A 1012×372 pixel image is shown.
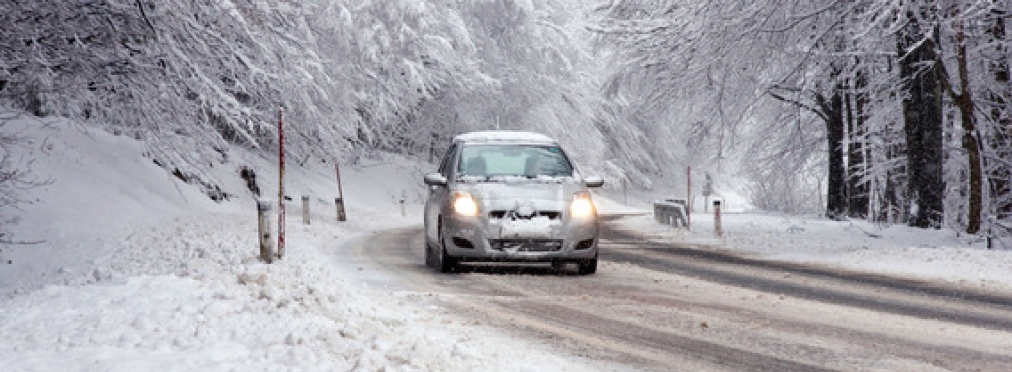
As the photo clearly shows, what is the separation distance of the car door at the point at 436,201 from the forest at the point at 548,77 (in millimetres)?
2228

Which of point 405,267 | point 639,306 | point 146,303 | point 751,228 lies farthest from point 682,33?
point 146,303

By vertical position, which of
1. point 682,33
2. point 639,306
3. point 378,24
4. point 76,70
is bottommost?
point 639,306

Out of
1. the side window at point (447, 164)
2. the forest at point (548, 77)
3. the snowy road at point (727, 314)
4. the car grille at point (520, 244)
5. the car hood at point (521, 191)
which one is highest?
the forest at point (548, 77)

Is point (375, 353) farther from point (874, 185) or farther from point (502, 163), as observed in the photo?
point (874, 185)

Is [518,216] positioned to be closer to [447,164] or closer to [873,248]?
[447,164]

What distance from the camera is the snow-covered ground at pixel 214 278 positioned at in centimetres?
629

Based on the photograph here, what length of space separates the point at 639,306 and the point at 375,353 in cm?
402

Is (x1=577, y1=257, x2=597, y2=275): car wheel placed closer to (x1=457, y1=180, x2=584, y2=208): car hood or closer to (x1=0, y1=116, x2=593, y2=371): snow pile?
(x1=457, y1=180, x2=584, y2=208): car hood

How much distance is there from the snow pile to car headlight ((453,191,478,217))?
1454 mm

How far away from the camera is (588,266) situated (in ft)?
42.3

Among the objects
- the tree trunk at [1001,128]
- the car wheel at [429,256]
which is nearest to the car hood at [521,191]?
the car wheel at [429,256]

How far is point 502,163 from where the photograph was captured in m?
13.6

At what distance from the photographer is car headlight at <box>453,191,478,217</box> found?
12.5m

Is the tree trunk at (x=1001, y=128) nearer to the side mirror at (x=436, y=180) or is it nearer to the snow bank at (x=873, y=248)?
the snow bank at (x=873, y=248)
